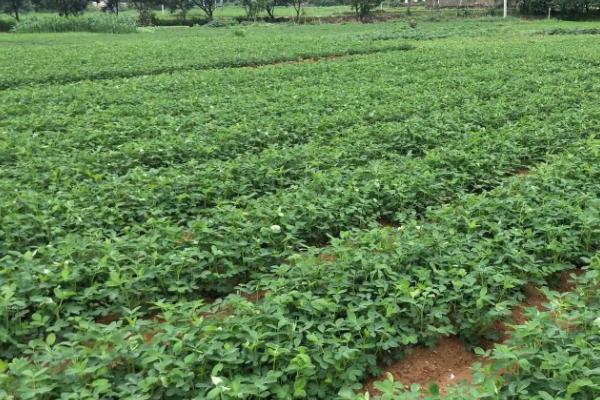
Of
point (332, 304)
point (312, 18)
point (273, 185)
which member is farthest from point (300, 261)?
point (312, 18)

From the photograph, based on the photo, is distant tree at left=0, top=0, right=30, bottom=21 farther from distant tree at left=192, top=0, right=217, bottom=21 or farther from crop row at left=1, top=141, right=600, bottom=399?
crop row at left=1, top=141, right=600, bottom=399

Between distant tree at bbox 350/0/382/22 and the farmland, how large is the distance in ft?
183

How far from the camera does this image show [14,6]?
68812 mm

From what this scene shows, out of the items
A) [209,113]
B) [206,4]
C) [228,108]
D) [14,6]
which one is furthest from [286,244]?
[206,4]

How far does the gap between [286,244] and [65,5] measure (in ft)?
251

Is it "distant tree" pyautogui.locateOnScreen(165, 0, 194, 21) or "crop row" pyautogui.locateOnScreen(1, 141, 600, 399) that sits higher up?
"distant tree" pyautogui.locateOnScreen(165, 0, 194, 21)

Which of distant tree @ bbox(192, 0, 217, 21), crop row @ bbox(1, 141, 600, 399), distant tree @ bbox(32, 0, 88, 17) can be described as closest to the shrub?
distant tree @ bbox(32, 0, 88, 17)

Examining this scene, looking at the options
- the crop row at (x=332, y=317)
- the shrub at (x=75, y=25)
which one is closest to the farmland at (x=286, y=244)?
the crop row at (x=332, y=317)

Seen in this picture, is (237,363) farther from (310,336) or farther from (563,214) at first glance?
(563,214)

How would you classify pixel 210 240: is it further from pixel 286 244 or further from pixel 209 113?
pixel 209 113

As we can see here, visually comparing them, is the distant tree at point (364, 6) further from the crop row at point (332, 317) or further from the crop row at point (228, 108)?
the crop row at point (332, 317)

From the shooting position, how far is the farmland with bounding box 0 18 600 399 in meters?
3.51

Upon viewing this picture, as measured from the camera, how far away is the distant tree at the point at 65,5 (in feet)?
235

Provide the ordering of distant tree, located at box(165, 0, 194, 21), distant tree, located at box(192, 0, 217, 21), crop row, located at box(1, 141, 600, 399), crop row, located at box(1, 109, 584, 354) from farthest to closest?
distant tree, located at box(165, 0, 194, 21) < distant tree, located at box(192, 0, 217, 21) < crop row, located at box(1, 109, 584, 354) < crop row, located at box(1, 141, 600, 399)
